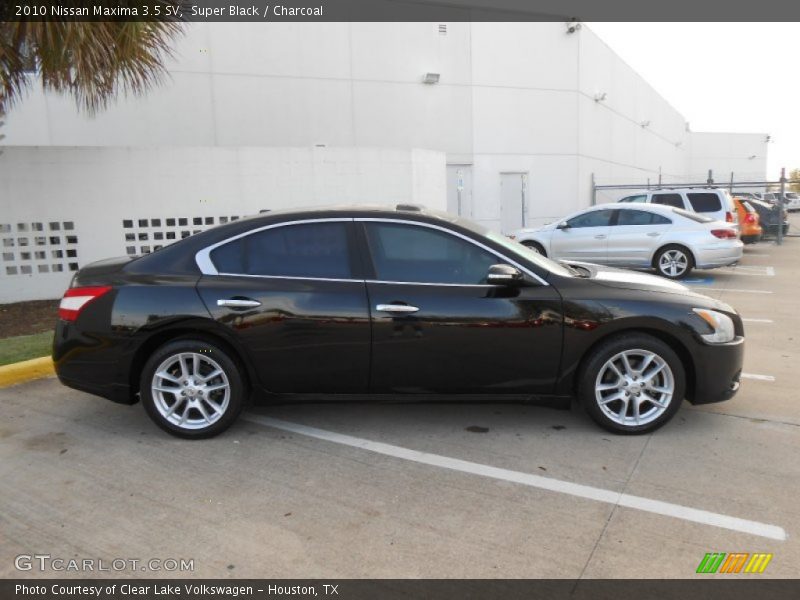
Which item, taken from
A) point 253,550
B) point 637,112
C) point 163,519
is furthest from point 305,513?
point 637,112

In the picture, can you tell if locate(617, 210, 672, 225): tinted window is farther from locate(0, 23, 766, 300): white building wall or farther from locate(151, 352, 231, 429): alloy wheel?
locate(151, 352, 231, 429): alloy wheel

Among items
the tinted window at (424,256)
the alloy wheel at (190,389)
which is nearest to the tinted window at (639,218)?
the tinted window at (424,256)

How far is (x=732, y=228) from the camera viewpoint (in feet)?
37.2

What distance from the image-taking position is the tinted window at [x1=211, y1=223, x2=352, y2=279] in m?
4.26

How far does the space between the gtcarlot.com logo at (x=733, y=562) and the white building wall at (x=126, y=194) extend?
611cm

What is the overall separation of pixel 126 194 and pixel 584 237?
27.7ft

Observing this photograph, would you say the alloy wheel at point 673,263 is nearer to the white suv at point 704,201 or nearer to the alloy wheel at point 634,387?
the white suv at point 704,201

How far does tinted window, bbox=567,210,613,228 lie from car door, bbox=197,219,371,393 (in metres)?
9.07

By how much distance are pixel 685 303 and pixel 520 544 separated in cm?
218

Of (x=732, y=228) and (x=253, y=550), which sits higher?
(x=732, y=228)

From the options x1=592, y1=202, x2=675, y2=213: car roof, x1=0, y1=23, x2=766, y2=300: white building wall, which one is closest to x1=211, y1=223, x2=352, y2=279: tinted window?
x1=0, y1=23, x2=766, y2=300: white building wall

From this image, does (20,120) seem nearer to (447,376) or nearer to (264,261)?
(264,261)

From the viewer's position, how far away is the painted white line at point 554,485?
3.16 meters

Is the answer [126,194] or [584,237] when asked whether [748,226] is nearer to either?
[584,237]
